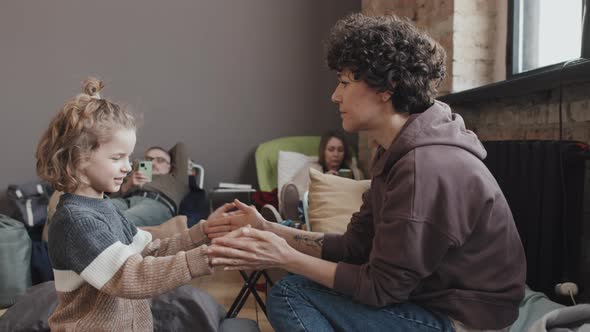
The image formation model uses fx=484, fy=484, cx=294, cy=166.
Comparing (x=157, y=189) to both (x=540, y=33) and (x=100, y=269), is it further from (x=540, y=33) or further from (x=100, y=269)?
(x=540, y=33)

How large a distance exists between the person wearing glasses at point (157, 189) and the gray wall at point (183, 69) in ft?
1.46

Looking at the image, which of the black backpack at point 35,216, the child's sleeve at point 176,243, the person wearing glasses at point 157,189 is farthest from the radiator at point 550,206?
the black backpack at point 35,216

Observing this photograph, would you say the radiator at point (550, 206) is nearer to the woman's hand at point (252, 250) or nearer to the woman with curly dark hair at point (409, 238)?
the woman with curly dark hair at point (409, 238)

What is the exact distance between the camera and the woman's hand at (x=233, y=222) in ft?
5.14

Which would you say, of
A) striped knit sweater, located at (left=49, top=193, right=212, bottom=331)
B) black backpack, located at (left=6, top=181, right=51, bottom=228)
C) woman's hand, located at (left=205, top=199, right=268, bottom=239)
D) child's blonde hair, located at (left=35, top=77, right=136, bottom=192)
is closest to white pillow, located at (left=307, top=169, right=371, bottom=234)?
woman's hand, located at (left=205, top=199, right=268, bottom=239)

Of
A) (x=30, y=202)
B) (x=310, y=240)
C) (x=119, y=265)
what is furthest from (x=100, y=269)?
(x=30, y=202)

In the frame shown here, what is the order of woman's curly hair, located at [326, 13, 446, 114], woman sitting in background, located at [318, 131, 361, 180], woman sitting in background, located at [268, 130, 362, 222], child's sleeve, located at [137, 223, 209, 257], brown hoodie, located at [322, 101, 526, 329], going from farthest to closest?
woman sitting in background, located at [318, 131, 361, 180], woman sitting in background, located at [268, 130, 362, 222], child's sleeve, located at [137, 223, 209, 257], woman's curly hair, located at [326, 13, 446, 114], brown hoodie, located at [322, 101, 526, 329]

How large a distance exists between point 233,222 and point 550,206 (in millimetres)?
1089

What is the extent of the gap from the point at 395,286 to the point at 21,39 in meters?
3.79

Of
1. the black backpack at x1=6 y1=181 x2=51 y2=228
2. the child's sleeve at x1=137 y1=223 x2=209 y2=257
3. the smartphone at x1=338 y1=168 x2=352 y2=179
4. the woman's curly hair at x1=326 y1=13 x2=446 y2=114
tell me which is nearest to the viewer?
the woman's curly hair at x1=326 y1=13 x2=446 y2=114

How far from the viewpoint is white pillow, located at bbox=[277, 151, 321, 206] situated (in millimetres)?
3617

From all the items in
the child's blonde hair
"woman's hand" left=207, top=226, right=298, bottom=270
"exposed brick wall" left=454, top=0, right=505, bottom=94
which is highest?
"exposed brick wall" left=454, top=0, right=505, bottom=94

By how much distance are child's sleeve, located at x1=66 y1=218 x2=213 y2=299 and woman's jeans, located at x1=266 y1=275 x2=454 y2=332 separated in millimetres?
232

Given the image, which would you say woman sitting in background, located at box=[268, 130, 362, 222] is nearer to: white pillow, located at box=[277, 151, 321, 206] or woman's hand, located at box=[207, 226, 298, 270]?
white pillow, located at box=[277, 151, 321, 206]
